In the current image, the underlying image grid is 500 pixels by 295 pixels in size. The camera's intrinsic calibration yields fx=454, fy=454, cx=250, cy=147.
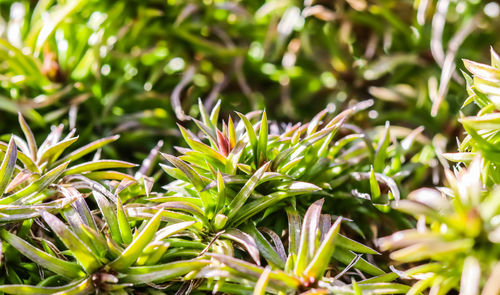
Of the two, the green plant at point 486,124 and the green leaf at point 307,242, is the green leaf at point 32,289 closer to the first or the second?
the green leaf at point 307,242

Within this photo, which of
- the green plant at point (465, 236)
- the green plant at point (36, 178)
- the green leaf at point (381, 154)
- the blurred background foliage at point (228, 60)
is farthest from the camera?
the blurred background foliage at point (228, 60)

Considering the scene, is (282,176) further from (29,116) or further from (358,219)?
(29,116)

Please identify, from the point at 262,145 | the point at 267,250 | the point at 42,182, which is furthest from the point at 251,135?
the point at 42,182

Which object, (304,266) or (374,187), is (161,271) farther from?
(374,187)

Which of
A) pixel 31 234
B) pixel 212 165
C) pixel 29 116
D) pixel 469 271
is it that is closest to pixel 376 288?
pixel 469 271

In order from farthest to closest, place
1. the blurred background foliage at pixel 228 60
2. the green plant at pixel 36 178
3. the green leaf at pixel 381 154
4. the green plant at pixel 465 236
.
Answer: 1. the blurred background foliage at pixel 228 60
2. the green leaf at pixel 381 154
3. the green plant at pixel 36 178
4. the green plant at pixel 465 236

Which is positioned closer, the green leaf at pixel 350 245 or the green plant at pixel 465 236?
the green plant at pixel 465 236

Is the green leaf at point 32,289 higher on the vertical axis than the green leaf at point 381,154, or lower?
higher

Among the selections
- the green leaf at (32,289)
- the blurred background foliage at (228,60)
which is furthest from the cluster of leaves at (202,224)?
the blurred background foliage at (228,60)
